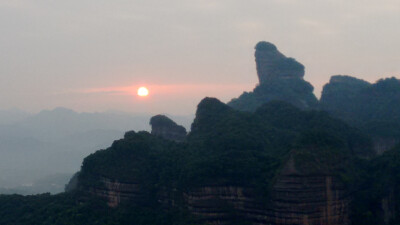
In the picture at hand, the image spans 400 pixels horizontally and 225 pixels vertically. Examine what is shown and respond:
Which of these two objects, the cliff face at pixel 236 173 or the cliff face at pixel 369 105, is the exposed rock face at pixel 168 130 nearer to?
the cliff face at pixel 236 173

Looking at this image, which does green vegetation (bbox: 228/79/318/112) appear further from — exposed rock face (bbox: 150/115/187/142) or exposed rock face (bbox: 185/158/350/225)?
exposed rock face (bbox: 185/158/350/225)

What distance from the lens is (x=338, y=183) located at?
109 feet

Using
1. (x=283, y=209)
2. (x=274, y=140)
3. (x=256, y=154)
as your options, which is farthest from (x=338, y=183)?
(x=274, y=140)

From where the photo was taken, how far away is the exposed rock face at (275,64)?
75.8 meters

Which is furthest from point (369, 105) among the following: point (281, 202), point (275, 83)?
point (281, 202)

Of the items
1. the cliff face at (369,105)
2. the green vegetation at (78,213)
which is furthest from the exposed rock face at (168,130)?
the cliff face at (369,105)

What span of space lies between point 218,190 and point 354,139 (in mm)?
15328

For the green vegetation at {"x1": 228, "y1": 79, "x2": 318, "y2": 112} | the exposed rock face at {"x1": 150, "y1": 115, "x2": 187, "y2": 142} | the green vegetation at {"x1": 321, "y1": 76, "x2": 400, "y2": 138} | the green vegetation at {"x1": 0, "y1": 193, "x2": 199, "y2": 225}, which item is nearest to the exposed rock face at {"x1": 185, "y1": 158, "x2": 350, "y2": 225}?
the green vegetation at {"x1": 0, "y1": 193, "x2": 199, "y2": 225}

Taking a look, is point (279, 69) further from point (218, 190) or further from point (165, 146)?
point (218, 190)

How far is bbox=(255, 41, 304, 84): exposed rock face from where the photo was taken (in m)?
75.8

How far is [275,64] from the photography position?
251 feet

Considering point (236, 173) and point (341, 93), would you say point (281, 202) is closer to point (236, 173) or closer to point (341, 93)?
point (236, 173)

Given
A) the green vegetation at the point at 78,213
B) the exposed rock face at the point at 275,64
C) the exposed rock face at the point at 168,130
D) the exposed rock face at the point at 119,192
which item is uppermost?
the exposed rock face at the point at 275,64

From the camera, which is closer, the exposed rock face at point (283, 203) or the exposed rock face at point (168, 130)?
the exposed rock face at point (283, 203)
